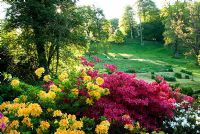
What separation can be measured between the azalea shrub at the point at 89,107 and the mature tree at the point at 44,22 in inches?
445

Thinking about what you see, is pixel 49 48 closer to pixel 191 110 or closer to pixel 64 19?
pixel 64 19

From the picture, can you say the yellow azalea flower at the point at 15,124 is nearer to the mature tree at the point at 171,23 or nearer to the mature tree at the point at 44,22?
the mature tree at the point at 44,22

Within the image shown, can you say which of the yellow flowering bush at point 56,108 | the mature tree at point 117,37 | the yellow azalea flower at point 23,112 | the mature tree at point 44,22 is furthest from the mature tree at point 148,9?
the yellow azalea flower at point 23,112

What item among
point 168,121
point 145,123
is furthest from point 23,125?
point 168,121

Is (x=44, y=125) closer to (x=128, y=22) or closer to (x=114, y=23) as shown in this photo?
(x=128, y=22)

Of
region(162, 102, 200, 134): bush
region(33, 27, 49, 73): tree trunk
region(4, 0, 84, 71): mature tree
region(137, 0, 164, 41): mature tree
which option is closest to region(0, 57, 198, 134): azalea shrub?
region(162, 102, 200, 134): bush

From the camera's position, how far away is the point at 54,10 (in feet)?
69.6

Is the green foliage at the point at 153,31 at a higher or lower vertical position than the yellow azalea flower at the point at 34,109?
lower

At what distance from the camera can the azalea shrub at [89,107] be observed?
23.3 feet

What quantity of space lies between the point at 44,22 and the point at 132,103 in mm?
13783

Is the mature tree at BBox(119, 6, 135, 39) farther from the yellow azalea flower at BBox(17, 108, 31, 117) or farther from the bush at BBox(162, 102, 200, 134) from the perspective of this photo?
the yellow azalea flower at BBox(17, 108, 31, 117)

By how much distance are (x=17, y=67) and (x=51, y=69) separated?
214 cm

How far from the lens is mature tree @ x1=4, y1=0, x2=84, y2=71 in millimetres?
20688

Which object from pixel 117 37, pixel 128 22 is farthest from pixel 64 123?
pixel 128 22
